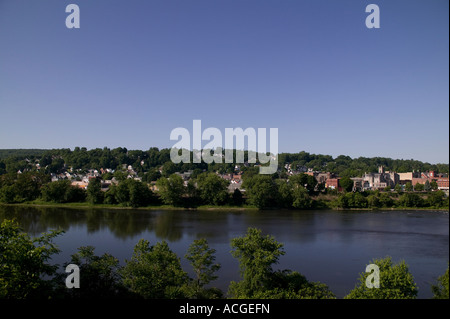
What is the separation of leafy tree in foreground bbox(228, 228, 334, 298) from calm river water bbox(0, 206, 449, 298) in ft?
3.75

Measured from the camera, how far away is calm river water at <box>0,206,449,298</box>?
5953 millimetres

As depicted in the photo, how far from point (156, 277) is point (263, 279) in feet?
4.09

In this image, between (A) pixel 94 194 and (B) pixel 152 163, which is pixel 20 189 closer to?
(A) pixel 94 194

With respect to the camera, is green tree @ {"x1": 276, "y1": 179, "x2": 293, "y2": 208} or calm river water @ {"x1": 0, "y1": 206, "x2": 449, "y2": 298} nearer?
calm river water @ {"x1": 0, "y1": 206, "x2": 449, "y2": 298}

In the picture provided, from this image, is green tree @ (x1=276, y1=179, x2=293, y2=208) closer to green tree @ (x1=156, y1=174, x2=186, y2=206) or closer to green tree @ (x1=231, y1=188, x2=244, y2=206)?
green tree @ (x1=231, y1=188, x2=244, y2=206)

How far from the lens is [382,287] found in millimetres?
3172

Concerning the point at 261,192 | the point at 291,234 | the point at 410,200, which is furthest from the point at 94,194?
the point at 410,200

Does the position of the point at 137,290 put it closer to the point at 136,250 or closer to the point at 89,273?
the point at 89,273

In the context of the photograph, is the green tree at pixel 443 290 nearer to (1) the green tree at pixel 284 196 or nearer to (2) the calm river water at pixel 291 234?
(2) the calm river water at pixel 291 234

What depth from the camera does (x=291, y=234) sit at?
360 inches

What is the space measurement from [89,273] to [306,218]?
982cm

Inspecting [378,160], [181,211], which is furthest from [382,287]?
[378,160]

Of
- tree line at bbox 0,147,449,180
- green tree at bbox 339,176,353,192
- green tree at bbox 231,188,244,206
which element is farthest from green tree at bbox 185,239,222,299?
tree line at bbox 0,147,449,180
